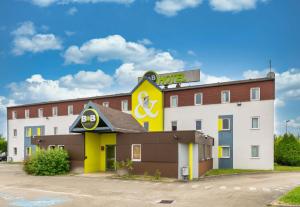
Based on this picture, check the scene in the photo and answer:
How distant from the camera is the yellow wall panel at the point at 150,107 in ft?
127

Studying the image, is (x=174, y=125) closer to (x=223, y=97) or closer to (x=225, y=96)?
(x=223, y=97)

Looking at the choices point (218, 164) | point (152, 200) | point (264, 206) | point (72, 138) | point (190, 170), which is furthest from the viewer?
point (218, 164)

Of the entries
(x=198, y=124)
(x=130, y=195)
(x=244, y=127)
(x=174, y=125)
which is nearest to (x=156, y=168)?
(x=130, y=195)

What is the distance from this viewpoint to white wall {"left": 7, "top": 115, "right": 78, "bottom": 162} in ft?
153

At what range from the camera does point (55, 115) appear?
1882 inches

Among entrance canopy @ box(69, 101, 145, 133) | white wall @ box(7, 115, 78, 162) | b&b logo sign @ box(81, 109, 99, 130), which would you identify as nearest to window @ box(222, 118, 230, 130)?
entrance canopy @ box(69, 101, 145, 133)

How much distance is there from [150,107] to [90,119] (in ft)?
45.0

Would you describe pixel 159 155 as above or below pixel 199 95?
below

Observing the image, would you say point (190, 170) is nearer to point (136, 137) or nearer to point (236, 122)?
point (136, 137)

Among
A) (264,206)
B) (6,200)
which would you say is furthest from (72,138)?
(264,206)

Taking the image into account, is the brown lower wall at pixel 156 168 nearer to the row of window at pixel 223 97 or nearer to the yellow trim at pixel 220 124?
the yellow trim at pixel 220 124

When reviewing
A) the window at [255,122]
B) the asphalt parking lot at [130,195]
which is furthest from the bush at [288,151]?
the asphalt parking lot at [130,195]

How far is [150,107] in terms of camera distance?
39062mm

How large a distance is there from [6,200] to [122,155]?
12019 mm
